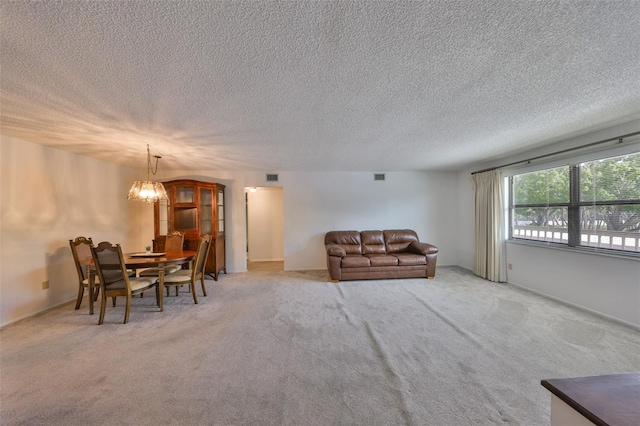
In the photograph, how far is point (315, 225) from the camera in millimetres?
5539

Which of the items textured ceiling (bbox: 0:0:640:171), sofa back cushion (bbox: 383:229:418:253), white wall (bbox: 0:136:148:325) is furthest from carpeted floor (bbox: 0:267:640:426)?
textured ceiling (bbox: 0:0:640:171)

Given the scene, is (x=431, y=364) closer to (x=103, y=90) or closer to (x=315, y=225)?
(x=103, y=90)

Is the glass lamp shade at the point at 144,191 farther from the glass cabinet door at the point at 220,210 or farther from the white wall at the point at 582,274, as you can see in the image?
the white wall at the point at 582,274

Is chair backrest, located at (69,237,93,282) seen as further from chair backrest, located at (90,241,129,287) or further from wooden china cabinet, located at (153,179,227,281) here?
wooden china cabinet, located at (153,179,227,281)

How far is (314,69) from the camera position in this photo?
162cm

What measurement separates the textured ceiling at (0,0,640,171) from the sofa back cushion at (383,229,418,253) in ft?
8.96

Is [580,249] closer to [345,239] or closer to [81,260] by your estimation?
[345,239]

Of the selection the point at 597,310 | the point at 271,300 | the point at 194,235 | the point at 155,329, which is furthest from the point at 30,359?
the point at 597,310

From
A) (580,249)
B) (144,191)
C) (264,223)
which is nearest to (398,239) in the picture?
(580,249)

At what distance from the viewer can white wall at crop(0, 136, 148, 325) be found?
9.40 ft

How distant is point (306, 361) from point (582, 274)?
12.3ft

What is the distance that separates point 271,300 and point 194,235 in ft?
7.31

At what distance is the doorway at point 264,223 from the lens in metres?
6.61

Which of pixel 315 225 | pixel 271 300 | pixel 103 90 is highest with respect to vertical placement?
pixel 103 90
